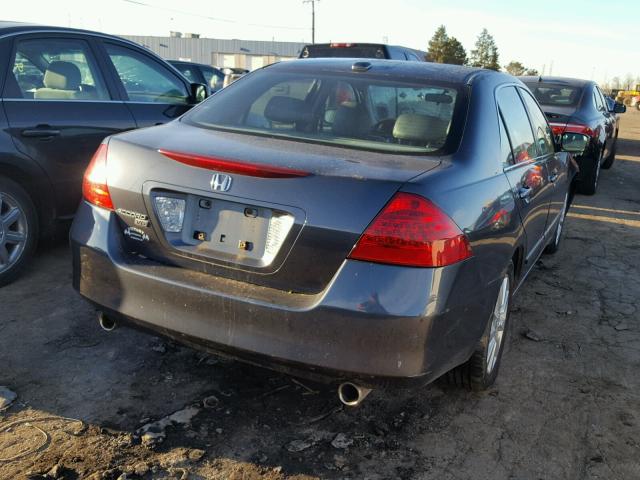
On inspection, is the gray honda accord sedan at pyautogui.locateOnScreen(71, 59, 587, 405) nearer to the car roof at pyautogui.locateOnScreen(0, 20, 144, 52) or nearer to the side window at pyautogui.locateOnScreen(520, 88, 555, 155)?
the side window at pyautogui.locateOnScreen(520, 88, 555, 155)

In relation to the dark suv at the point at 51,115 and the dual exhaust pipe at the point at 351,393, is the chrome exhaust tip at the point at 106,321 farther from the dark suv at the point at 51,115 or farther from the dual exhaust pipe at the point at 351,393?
the dark suv at the point at 51,115

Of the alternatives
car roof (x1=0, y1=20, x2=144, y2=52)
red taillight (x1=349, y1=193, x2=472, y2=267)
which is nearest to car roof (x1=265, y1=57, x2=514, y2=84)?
red taillight (x1=349, y1=193, x2=472, y2=267)

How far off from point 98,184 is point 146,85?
9.32 feet

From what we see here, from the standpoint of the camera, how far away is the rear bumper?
7.52 feet

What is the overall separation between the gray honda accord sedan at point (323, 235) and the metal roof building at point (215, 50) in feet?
226

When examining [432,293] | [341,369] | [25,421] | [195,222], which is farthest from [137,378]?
[432,293]

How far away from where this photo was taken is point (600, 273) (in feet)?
18.1

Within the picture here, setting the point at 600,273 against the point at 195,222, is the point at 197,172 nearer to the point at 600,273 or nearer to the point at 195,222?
the point at 195,222

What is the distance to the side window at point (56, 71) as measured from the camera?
4.29 m

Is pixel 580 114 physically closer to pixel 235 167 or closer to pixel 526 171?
pixel 526 171

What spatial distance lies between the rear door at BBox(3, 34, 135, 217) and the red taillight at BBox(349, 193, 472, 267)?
295 cm

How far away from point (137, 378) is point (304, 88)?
1.77 metres

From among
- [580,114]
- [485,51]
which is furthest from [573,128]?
[485,51]

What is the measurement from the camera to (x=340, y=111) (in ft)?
10.5
